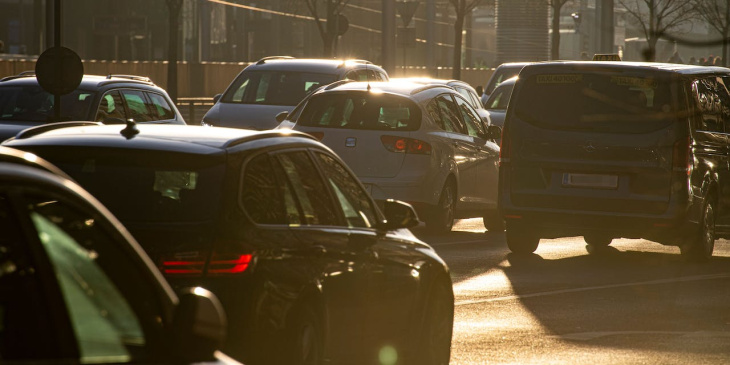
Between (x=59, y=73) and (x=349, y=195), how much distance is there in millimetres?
10910

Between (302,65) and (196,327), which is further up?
(302,65)

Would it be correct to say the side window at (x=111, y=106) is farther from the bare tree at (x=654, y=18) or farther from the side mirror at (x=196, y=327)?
the bare tree at (x=654, y=18)

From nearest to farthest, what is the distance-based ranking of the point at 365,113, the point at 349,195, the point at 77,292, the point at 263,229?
the point at 77,292
the point at 263,229
the point at 349,195
the point at 365,113

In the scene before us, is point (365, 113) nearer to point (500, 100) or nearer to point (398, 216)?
point (398, 216)

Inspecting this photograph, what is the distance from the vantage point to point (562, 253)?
15.0m

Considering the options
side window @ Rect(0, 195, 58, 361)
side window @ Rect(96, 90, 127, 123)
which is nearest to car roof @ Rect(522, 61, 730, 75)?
side window @ Rect(96, 90, 127, 123)

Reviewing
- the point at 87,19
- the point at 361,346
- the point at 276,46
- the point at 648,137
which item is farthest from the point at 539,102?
the point at 276,46

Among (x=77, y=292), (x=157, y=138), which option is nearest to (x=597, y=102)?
(x=157, y=138)

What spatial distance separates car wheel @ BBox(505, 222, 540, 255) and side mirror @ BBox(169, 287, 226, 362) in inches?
427

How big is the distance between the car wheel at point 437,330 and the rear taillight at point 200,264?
1964 mm

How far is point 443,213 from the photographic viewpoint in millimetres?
16359

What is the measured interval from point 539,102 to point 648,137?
107 cm

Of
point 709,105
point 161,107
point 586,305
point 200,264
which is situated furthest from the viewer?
point 161,107

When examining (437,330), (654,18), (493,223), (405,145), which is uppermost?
(654,18)
